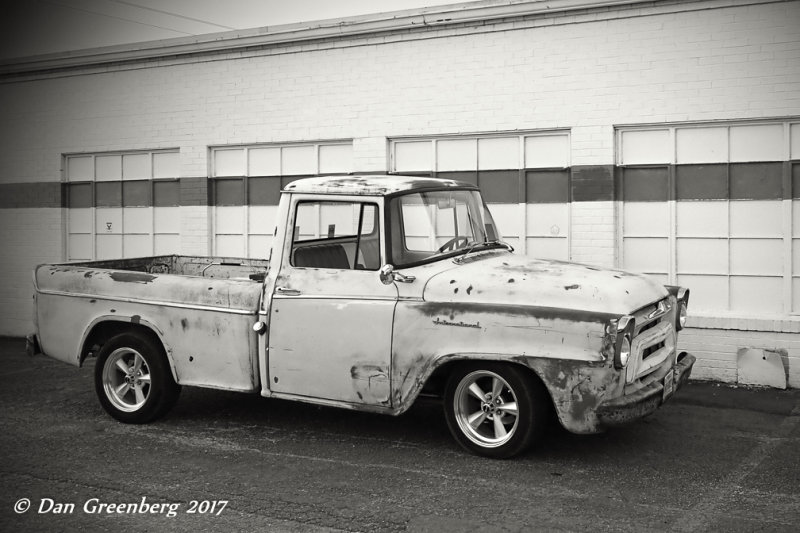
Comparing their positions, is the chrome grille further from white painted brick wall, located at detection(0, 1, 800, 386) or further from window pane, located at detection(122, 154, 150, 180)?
window pane, located at detection(122, 154, 150, 180)

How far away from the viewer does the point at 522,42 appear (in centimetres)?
964

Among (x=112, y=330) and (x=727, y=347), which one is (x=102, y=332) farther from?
(x=727, y=347)

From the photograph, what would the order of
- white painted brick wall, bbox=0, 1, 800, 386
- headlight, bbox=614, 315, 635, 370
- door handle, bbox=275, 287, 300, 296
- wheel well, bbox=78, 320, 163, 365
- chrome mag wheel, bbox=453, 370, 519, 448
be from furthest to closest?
white painted brick wall, bbox=0, 1, 800, 386 < wheel well, bbox=78, 320, 163, 365 < door handle, bbox=275, 287, 300, 296 < chrome mag wheel, bbox=453, 370, 519, 448 < headlight, bbox=614, 315, 635, 370

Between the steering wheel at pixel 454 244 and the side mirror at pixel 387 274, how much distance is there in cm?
56

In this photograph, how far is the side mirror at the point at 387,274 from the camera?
607 centimetres

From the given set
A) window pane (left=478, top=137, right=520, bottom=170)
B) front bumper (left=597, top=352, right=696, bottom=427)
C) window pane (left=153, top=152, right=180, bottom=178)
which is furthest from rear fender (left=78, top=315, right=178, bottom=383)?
window pane (left=153, top=152, right=180, bottom=178)

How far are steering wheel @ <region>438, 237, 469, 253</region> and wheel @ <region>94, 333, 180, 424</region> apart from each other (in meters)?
2.55

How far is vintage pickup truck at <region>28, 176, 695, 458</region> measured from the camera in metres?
5.59

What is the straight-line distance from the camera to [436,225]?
21.6 ft

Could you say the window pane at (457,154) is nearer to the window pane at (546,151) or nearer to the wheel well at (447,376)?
the window pane at (546,151)

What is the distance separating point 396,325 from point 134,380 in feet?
8.42

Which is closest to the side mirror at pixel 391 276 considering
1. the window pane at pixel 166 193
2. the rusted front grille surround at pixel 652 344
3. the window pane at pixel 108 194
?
the rusted front grille surround at pixel 652 344

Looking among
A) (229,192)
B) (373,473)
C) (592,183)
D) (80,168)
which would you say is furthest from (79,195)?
(373,473)

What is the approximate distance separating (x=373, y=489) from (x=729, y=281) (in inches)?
206
